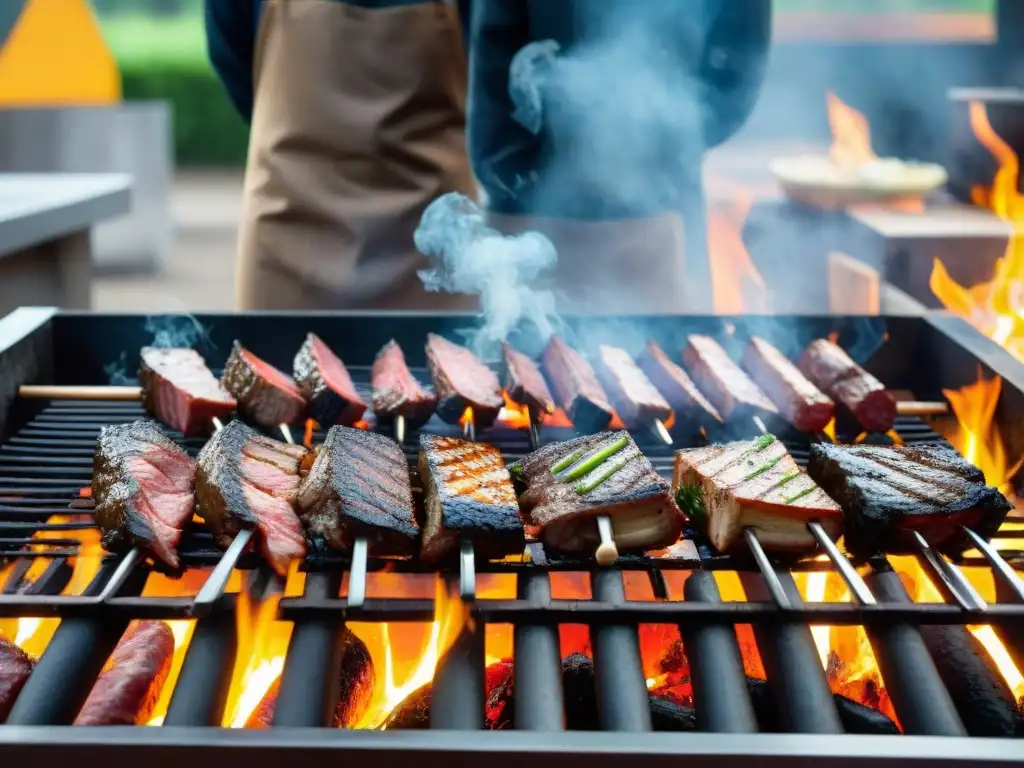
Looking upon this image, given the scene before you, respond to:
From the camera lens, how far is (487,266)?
12.6ft

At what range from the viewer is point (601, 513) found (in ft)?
6.85

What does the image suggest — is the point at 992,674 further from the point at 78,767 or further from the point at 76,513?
the point at 76,513

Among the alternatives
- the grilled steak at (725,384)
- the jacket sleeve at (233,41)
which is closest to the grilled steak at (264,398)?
the grilled steak at (725,384)

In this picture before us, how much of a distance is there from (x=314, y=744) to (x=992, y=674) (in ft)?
4.54

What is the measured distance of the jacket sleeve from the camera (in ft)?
15.6

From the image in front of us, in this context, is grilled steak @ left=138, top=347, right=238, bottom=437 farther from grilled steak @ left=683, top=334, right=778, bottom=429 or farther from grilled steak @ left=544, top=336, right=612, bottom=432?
grilled steak @ left=683, top=334, right=778, bottom=429

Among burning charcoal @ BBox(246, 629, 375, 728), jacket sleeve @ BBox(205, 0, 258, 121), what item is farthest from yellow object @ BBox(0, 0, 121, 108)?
burning charcoal @ BBox(246, 629, 375, 728)

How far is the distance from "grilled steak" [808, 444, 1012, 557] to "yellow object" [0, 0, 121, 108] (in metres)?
11.3

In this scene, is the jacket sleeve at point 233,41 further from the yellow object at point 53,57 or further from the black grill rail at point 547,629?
the yellow object at point 53,57

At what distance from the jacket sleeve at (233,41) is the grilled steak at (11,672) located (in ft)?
12.2

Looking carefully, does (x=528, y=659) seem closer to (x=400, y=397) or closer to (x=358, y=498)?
(x=358, y=498)

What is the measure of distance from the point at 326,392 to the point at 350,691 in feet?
3.12

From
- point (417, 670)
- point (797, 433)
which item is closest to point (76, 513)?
point (417, 670)

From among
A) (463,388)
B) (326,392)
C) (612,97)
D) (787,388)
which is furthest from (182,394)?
(612,97)
